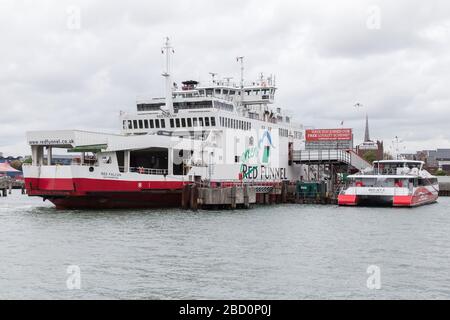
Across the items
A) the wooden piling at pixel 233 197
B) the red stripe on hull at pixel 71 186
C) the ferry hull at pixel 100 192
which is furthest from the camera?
the wooden piling at pixel 233 197

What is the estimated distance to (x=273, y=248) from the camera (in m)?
28.6

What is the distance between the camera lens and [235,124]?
2480 inches

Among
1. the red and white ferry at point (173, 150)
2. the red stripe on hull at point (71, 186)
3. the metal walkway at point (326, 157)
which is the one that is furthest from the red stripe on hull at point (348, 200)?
the red stripe on hull at point (71, 186)

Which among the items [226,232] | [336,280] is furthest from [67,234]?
[336,280]

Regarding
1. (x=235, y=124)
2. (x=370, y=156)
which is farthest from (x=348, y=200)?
(x=370, y=156)

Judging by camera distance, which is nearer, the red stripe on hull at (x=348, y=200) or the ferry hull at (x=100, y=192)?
the ferry hull at (x=100, y=192)

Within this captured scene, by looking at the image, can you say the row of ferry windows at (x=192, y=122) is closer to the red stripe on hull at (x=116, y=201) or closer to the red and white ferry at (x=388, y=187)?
the red stripe on hull at (x=116, y=201)

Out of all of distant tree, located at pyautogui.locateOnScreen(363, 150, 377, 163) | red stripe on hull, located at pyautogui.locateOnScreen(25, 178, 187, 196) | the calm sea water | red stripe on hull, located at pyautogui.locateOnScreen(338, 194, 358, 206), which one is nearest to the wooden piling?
red stripe on hull, located at pyautogui.locateOnScreen(25, 178, 187, 196)

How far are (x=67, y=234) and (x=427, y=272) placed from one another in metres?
17.6

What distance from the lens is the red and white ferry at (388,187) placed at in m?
56.5

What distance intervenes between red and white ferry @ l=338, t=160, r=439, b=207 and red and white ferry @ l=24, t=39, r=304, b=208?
1007cm

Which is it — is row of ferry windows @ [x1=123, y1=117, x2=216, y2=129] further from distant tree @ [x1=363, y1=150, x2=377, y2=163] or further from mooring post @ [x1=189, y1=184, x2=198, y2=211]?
distant tree @ [x1=363, y1=150, x2=377, y2=163]

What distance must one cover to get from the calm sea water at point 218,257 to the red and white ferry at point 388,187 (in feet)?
46.7

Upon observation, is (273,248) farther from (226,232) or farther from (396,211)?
(396,211)
